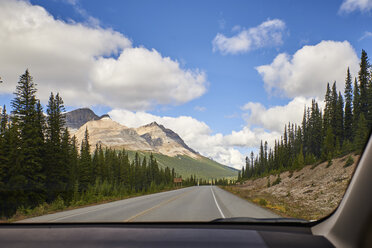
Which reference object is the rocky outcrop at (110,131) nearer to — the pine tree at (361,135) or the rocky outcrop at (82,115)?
the rocky outcrop at (82,115)

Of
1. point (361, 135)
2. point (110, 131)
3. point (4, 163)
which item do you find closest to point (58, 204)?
point (110, 131)

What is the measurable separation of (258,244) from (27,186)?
533 cm

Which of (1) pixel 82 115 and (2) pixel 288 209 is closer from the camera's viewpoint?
(1) pixel 82 115

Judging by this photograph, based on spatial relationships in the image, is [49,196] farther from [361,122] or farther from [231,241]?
[361,122]

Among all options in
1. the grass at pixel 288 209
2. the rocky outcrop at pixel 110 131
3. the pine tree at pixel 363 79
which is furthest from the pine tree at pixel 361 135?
the rocky outcrop at pixel 110 131

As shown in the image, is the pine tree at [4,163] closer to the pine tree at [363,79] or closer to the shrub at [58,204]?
the shrub at [58,204]

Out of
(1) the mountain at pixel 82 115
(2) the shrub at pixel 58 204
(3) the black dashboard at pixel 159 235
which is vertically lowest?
(2) the shrub at pixel 58 204

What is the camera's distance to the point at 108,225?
10.1 feet

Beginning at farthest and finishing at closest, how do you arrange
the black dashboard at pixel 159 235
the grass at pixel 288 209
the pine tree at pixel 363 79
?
the grass at pixel 288 209, the pine tree at pixel 363 79, the black dashboard at pixel 159 235

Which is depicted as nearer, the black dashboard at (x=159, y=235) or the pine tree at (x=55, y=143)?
the black dashboard at (x=159, y=235)

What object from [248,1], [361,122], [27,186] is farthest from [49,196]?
[361,122]

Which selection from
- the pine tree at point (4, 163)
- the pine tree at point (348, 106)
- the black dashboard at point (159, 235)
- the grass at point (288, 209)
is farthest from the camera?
the grass at point (288, 209)

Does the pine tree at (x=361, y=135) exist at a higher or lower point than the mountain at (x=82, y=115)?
lower

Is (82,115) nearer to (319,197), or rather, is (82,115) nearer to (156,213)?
(156,213)
